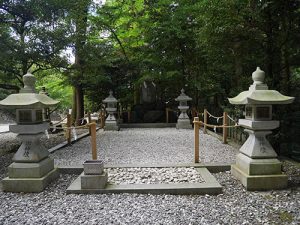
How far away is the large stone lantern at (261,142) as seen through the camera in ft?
15.1

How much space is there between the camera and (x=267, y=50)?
6.55m

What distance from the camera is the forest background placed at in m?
6.30

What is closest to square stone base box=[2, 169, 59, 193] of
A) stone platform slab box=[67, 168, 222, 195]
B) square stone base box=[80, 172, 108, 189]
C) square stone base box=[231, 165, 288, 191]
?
stone platform slab box=[67, 168, 222, 195]

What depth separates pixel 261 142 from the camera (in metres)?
4.84

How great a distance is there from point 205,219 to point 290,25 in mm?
4816

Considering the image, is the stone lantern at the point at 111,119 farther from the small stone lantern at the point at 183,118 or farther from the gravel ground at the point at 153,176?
the gravel ground at the point at 153,176

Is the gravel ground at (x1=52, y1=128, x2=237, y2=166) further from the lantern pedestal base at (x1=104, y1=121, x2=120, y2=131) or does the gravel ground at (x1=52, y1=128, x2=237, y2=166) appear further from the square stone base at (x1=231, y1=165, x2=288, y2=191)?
the lantern pedestal base at (x1=104, y1=121, x2=120, y2=131)

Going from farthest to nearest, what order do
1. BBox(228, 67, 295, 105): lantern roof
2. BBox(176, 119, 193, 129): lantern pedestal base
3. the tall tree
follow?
1. BBox(176, 119, 193, 129): lantern pedestal base
2. the tall tree
3. BBox(228, 67, 295, 105): lantern roof

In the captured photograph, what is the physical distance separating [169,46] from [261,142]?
9701 mm

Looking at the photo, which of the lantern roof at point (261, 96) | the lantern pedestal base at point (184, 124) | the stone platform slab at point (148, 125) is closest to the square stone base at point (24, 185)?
the lantern roof at point (261, 96)

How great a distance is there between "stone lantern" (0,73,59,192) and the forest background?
280 centimetres

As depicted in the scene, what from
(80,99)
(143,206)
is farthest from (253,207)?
(80,99)

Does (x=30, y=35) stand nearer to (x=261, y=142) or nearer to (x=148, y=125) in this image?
(x=261, y=142)

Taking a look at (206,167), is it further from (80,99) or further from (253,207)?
(80,99)
